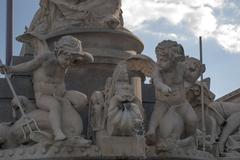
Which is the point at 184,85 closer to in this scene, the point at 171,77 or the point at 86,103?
the point at 171,77

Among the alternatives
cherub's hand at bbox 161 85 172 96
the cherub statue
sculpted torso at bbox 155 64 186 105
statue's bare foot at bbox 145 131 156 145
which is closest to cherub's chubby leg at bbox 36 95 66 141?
statue's bare foot at bbox 145 131 156 145

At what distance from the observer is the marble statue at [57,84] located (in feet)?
33.7

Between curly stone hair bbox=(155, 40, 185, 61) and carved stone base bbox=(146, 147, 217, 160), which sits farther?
curly stone hair bbox=(155, 40, 185, 61)

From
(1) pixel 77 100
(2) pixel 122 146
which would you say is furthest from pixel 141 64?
(2) pixel 122 146

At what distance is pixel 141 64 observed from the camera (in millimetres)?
11609

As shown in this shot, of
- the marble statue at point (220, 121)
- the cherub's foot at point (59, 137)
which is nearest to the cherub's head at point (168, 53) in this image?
the marble statue at point (220, 121)

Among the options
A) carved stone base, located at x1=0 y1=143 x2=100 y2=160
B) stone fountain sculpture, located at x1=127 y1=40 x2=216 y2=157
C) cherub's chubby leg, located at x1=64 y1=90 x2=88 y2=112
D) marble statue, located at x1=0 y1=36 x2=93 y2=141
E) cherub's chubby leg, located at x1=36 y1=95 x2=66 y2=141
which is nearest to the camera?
carved stone base, located at x1=0 y1=143 x2=100 y2=160

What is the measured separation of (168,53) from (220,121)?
2766 mm

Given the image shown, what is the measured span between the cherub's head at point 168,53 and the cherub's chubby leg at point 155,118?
666 millimetres

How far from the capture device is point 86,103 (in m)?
10.8

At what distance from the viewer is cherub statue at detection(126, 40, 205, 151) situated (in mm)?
10711

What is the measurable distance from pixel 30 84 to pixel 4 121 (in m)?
0.90

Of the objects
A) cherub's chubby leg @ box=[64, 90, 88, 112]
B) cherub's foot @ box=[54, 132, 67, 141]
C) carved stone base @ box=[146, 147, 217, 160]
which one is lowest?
carved stone base @ box=[146, 147, 217, 160]

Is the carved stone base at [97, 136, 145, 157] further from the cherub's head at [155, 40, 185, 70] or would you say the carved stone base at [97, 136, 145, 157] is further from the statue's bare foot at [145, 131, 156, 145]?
the cherub's head at [155, 40, 185, 70]
